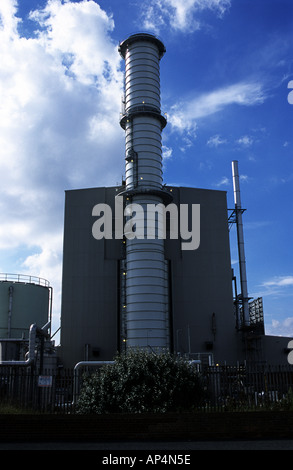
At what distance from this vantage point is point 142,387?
17328 millimetres

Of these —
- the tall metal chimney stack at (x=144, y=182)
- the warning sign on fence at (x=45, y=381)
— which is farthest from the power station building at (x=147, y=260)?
the warning sign on fence at (x=45, y=381)

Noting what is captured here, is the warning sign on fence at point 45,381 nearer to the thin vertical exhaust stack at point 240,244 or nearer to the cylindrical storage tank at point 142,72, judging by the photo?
the cylindrical storage tank at point 142,72

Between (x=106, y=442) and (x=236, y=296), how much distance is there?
1421 inches

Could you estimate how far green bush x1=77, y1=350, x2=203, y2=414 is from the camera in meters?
17.1

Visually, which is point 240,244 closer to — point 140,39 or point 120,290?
point 120,290

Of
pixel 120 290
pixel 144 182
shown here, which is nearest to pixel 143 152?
pixel 144 182

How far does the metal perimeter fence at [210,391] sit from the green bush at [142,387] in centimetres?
52

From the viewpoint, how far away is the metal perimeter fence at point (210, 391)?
17.2 m

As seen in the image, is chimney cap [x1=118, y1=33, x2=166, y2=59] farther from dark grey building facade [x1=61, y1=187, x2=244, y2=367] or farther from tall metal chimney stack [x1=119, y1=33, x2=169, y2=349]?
dark grey building facade [x1=61, y1=187, x2=244, y2=367]

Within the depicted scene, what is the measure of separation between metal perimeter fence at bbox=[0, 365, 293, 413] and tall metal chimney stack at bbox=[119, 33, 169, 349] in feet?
55.5

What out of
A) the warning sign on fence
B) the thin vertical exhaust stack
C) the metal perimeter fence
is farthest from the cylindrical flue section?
the warning sign on fence

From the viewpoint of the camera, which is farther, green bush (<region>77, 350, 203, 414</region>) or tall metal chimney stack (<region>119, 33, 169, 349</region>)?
tall metal chimney stack (<region>119, 33, 169, 349</region>)

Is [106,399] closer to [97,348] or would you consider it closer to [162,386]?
[162,386]
